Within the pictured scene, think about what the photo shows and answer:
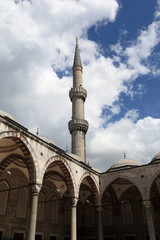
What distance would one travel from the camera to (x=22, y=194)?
47.8ft

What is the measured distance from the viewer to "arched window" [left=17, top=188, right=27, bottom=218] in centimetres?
1404

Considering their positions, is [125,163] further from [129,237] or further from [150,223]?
[150,223]

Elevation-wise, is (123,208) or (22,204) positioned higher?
(123,208)

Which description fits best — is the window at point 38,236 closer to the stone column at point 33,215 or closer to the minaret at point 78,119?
the stone column at point 33,215

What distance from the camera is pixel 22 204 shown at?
565 inches

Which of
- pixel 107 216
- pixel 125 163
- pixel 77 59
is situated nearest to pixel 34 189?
pixel 107 216

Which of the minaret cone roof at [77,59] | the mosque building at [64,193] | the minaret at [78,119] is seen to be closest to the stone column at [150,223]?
the mosque building at [64,193]

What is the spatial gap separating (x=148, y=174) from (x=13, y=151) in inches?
320

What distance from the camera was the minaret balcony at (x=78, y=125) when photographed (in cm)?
2238

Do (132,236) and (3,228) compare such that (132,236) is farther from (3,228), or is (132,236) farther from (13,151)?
(13,151)

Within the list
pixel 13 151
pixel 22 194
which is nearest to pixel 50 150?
pixel 13 151

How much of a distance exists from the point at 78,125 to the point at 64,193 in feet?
23.0

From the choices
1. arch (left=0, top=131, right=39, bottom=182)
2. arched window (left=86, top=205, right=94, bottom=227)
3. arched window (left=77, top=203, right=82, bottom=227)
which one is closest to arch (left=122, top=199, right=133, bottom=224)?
arched window (left=86, top=205, right=94, bottom=227)

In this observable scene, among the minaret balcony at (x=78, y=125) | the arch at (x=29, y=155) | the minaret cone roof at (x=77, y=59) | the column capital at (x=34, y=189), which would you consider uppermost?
the minaret cone roof at (x=77, y=59)
